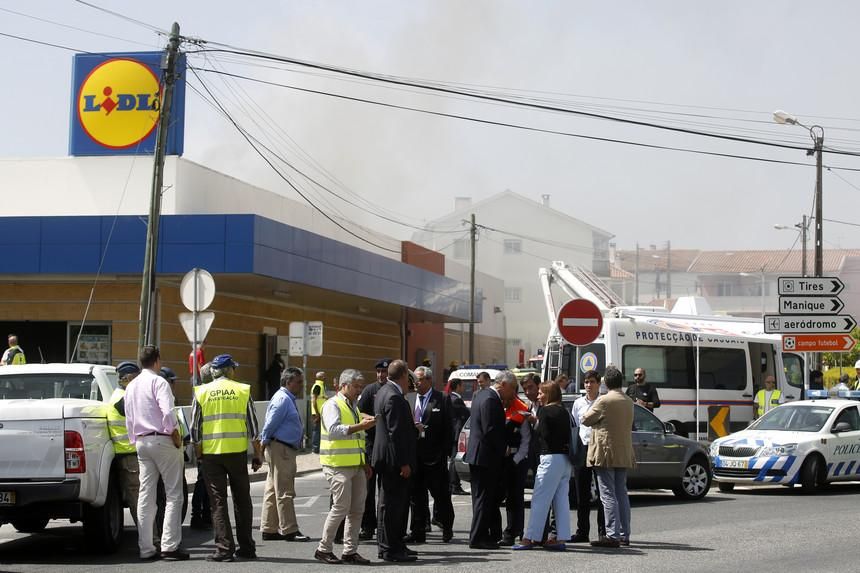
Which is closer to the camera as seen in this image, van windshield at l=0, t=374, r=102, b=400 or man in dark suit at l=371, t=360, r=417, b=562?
man in dark suit at l=371, t=360, r=417, b=562

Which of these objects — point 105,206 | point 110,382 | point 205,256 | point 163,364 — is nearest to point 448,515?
point 110,382

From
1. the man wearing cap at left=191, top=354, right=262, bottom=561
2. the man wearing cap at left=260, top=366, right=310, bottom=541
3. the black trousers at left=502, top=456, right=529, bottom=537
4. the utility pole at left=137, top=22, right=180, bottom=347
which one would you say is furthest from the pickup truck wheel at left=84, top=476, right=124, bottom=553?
the utility pole at left=137, top=22, right=180, bottom=347

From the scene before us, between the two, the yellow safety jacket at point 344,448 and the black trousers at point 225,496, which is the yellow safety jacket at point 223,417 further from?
the yellow safety jacket at point 344,448

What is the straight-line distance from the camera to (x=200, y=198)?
29688mm

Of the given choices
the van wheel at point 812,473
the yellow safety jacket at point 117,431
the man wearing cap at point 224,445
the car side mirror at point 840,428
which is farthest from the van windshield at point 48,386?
the car side mirror at point 840,428

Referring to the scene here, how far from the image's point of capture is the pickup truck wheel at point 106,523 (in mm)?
11352

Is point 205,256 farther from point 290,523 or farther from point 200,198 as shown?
point 290,523

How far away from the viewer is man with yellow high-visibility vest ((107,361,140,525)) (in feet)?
38.2

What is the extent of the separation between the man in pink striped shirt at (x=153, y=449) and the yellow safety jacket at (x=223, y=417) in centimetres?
29

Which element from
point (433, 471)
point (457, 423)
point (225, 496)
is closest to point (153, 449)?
point (225, 496)

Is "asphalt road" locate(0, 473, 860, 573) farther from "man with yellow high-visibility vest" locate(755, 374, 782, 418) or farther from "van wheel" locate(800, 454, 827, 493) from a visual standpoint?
"man with yellow high-visibility vest" locate(755, 374, 782, 418)

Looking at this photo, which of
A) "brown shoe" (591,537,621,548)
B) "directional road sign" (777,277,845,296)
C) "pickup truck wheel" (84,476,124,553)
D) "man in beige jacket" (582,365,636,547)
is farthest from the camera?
"directional road sign" (777,277,845,296)

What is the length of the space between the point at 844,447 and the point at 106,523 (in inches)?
472

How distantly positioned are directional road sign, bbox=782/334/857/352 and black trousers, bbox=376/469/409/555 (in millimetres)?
13322
